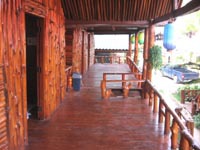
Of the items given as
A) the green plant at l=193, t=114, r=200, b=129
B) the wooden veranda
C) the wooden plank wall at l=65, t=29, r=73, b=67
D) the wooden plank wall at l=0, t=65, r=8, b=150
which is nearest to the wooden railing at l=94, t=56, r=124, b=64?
the wooden plank wall at l=65, t=29, r=73, b=67

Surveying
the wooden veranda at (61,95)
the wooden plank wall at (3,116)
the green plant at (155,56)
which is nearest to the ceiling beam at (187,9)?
the wooden veranda at (61,95)

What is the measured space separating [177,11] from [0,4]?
430cm

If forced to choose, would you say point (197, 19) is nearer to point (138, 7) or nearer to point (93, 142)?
point (138, 7)

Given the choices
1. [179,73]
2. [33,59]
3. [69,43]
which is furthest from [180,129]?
[179,73]

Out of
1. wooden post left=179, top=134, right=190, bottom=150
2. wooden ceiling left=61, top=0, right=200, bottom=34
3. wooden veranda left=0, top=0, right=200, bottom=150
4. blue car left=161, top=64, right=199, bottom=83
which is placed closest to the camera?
wooden veranda left=0, top=0, right=200, bottom=150

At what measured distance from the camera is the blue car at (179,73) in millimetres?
17281

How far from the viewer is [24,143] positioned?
4.35 m

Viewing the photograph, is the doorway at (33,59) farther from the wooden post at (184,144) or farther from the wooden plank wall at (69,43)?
the wooden post at (184,144)

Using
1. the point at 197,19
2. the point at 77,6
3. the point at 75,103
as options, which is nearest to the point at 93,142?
the point at 75,103

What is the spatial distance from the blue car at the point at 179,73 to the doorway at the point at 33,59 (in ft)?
43.0

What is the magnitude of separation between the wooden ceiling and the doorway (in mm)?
1686

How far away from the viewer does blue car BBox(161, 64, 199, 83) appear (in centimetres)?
1728

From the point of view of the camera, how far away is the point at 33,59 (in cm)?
688

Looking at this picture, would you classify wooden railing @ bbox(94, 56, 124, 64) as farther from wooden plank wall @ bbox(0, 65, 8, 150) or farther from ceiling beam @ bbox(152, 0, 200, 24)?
wooden plank wall @ bbox(0, 65, 8, 150)
